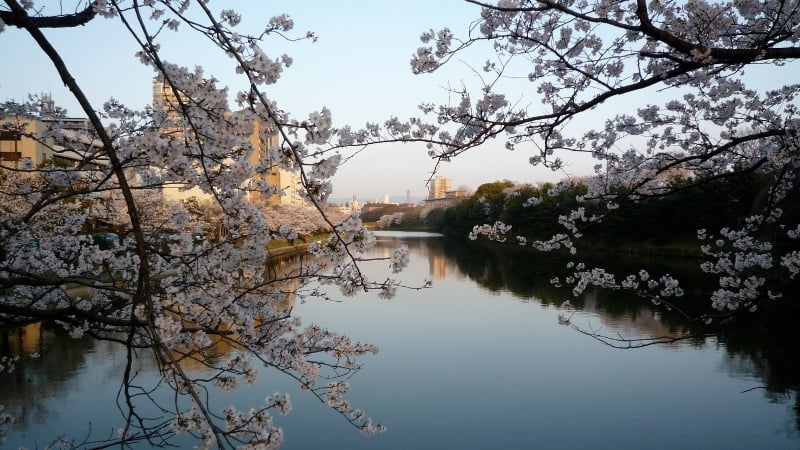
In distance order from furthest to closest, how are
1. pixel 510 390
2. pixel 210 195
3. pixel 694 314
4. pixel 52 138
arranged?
→ 1. pixel 694 314
2. pixel 510 390
3. pixel 52 138
4. pixel 210 195

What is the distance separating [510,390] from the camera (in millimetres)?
6953

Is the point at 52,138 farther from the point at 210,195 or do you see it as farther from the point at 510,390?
the point at 510,390

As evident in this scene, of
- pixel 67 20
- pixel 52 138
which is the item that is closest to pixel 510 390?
pixel 52 138

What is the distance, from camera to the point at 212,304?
8.38ft

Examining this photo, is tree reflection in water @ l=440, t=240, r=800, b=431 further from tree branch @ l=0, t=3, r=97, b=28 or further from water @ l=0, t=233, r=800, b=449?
tree branch @ l=0, t=3, r=97, b=28

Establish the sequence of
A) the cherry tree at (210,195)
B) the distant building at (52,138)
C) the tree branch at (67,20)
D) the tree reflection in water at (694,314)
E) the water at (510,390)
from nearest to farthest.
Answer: the cherry tree at (210,195) < the tree branch at (67,20) < the distant building at (52,138) < the water at (510,390) < the tree reflection in water at (694,314)

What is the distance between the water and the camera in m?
5.66

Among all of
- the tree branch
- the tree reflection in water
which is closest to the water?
the tree reflection in water

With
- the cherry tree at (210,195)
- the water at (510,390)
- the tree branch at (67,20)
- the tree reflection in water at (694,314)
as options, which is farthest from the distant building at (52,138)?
the water at (510,390)

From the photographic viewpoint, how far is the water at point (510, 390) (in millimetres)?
5660

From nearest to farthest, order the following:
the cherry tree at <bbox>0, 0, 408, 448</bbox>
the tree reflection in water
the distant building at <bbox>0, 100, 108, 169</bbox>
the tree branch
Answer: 1. the cherry tree at <bbox>0, 0, 408, 448</bbox>
2. the tree branch
3. the distant building at <bbox>0, 100, 108, 169</bbox>
4. the tree reflection in water

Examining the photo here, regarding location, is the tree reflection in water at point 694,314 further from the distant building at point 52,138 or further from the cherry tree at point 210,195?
the distant building at point 52,138

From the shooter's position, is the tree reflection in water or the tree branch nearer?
the tree branch

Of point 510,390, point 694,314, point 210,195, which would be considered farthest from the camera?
point 694,314
